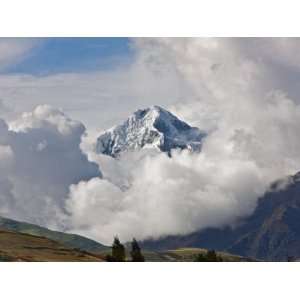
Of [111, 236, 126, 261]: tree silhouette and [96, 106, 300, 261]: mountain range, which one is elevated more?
[96, 106, 300, 261]: mountain range

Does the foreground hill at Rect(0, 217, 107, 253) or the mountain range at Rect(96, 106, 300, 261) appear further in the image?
the mountain range at Rect(96, 106, 300, 261)

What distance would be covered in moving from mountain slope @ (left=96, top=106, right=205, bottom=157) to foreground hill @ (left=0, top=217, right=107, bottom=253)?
7693mm

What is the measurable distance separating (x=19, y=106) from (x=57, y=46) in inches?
262

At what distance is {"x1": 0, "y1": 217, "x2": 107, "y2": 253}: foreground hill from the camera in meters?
50.7

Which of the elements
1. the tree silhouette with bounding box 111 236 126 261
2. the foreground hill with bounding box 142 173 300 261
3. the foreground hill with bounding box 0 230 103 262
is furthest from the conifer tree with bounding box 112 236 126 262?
the foreground hill with bounding box 142 173 300 261

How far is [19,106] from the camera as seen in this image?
5069cm

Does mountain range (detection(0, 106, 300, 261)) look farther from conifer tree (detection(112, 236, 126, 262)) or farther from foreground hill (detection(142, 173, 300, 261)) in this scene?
conifer tree (detection(112, 236, 126, 262))

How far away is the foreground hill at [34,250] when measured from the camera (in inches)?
1715

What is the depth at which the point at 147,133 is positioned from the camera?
60281 millimetres
